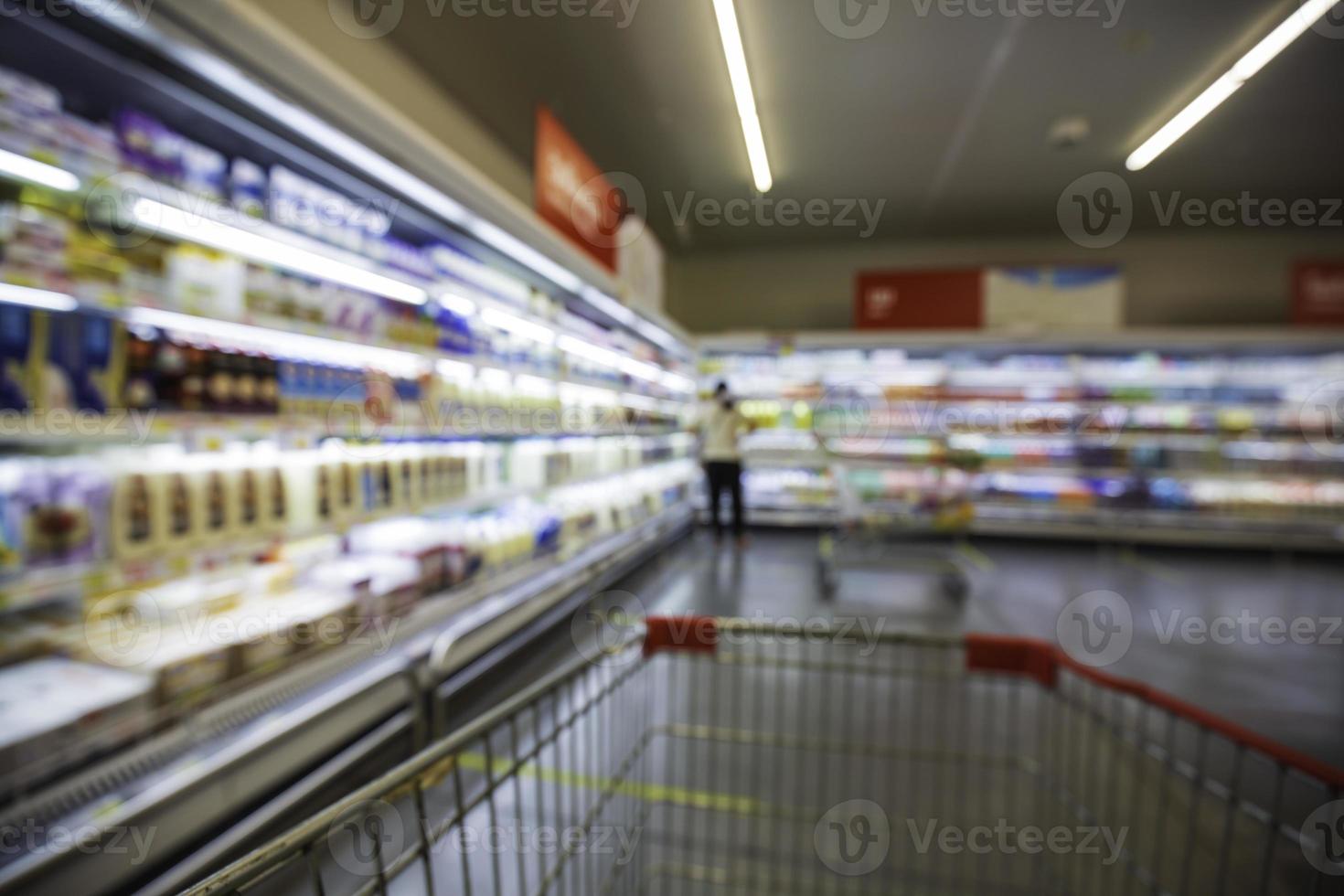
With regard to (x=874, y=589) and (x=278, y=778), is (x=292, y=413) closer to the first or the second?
(x=278, y=778)

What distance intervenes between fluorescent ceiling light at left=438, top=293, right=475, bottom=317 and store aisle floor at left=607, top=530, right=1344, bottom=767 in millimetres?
2318

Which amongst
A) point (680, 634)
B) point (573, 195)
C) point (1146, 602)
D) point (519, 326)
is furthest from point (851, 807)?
point (1146, 602)

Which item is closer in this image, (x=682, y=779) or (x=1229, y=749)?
(x=682, y=779)

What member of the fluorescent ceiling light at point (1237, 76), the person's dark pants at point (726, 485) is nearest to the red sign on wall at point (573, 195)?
the person's dark pants at point (726, 485)

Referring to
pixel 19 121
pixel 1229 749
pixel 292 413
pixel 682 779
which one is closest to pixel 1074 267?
pixel 1229 749

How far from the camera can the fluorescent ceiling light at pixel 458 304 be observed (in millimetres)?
2730

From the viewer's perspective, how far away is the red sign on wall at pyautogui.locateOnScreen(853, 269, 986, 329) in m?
6.45

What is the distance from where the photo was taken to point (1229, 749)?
239 cm

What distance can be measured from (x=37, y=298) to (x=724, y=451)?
190 inches

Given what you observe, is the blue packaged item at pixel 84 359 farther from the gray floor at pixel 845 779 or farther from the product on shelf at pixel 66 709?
the gray floor at pixel 845 779

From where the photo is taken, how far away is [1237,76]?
10.3 feet

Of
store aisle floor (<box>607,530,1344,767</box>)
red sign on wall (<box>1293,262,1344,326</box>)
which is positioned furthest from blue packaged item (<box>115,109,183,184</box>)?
red sign on wall (<box>1293,262,1344,326</box>)

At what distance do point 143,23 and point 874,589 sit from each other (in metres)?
4.85

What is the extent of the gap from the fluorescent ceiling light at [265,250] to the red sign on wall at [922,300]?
5.41 m
